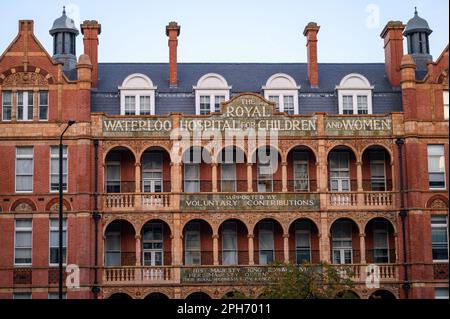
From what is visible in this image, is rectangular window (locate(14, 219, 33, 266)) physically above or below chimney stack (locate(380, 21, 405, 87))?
below

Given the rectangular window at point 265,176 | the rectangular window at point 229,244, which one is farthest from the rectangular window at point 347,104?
the rectangular window at point 229,244

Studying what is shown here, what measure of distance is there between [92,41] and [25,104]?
249 inches

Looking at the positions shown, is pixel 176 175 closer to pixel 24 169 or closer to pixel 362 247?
pixel 24 169

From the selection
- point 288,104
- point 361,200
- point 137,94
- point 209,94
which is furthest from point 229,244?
point 137,94

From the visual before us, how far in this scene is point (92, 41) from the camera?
2196 inches

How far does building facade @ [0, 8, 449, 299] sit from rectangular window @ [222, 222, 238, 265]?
0.06 metres

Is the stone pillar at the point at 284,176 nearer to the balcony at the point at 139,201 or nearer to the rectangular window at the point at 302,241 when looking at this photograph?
the rectangular window at the point at 302,241

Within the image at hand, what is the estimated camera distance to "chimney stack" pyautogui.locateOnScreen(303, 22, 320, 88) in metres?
56.5

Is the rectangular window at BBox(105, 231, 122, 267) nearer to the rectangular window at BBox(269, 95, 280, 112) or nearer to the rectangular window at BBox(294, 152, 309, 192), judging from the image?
the rectangular window at BBox(294, 152, 309, 192)

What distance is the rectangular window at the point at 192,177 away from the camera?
176ft

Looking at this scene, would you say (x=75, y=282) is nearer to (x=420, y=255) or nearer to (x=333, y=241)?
(x=333, y=241)

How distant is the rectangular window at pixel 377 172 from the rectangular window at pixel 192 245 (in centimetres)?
1068

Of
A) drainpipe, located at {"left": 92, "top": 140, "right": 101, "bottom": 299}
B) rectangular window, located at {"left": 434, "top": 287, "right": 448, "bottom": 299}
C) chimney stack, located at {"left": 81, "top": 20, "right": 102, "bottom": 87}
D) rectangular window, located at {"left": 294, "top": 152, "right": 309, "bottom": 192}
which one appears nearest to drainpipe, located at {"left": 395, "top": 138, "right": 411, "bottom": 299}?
rectangular window, located at {"left": 434, "top": 287, "right": 448, "bottom": 299}
